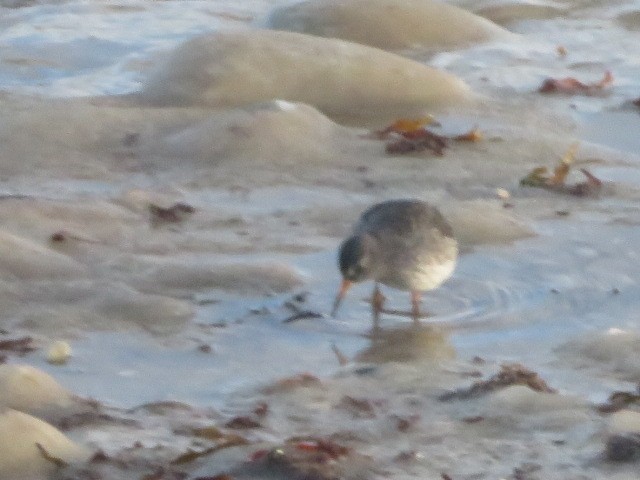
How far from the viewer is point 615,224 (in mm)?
6441

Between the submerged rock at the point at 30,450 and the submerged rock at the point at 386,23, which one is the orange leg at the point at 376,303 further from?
the submerged rock at the point at 386,23

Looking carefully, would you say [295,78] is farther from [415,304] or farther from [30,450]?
[30,450]

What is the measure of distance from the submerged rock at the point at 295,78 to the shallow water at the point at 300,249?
240mm

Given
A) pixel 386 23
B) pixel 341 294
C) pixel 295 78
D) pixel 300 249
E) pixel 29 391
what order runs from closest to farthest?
pixel 29 391, pixel 341 294, pixel 300 249, pixel 295 78, pixel 386 23

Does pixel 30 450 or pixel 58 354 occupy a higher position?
pixel 30 450

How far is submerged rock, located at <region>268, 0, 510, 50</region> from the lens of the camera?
990 cm

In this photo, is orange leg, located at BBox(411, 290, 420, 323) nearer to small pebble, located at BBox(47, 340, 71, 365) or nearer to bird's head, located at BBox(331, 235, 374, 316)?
bird's head, located at BBox(331, 235, 374, 316)

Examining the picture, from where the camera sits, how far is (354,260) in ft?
17.5

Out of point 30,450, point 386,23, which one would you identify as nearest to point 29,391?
point 30,450

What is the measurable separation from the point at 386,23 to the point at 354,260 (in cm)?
492

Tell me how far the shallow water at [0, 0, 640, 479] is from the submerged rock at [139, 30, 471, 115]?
0.79ft

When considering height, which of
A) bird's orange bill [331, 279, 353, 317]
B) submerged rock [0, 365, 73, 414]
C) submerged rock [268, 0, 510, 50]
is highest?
submerged rock [0, 365, 73, 414]

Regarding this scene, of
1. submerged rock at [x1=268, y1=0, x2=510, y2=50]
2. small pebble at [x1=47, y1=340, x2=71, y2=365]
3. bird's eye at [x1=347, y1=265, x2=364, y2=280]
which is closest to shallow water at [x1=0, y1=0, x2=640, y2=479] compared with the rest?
small pebble at [x1=47, y1=340, x2=71, y2=365]

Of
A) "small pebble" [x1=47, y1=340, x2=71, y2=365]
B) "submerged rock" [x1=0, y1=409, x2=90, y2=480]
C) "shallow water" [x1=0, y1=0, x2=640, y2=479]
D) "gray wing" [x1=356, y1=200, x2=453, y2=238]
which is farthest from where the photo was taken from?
"gray wing" [x1=356, y1=200, x2=453, y2=238]
